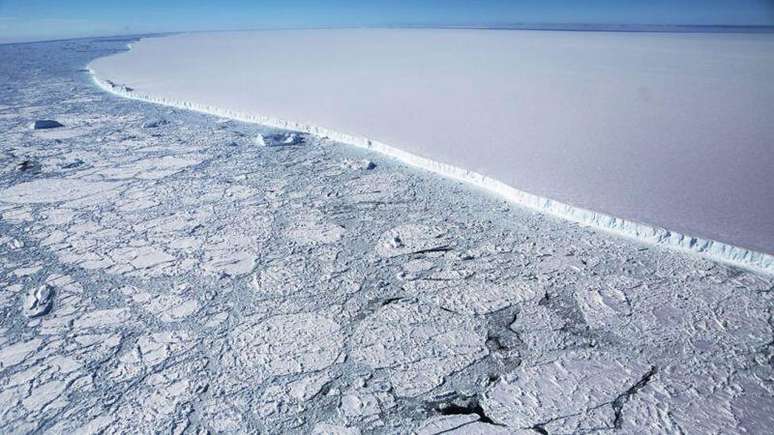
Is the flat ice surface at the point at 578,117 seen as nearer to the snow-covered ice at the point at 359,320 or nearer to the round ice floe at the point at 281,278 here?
the snow-covered ice at the point at 359,320

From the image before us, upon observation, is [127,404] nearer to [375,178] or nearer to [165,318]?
[165,318]

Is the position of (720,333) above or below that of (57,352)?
below

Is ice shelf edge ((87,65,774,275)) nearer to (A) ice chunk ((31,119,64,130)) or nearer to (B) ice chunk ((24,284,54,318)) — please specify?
(B) ice chunk ((24,284,54,318))

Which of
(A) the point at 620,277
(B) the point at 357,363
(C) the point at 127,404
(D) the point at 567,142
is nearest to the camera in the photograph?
(C) the point at 127,404

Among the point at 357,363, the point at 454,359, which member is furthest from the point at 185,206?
the point at 454,359

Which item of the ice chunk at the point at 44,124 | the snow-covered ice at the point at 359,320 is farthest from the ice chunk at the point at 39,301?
the ice chunk at the point at 44,124

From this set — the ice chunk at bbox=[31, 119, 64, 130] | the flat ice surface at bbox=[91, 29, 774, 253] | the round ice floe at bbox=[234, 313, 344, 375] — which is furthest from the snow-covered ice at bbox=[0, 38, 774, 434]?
the ice chunk at bbox=[31, 119, 64, 130]
